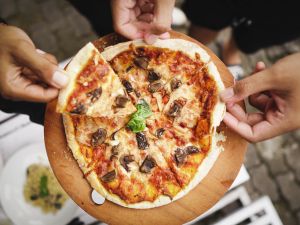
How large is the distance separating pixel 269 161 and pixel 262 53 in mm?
1498

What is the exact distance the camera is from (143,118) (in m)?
2.85

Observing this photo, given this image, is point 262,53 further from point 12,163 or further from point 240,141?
point 12,163

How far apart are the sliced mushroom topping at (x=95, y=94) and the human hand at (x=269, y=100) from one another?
100 cm

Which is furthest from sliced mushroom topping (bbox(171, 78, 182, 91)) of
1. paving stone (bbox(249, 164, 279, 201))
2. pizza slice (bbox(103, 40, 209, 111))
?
paving stone (bbox(249, 164, 279, 201))

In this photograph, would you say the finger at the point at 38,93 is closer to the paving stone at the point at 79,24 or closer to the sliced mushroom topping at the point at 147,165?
the sliced mushroom topping at the point at 147,165

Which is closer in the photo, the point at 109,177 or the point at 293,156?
the point at 109,177

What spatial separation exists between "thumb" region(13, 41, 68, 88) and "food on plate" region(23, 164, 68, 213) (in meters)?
1.05

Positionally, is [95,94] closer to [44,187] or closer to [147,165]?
[147,165]

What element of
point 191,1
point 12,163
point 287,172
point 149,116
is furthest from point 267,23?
point 12,163

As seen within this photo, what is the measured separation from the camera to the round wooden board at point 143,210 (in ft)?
9.07

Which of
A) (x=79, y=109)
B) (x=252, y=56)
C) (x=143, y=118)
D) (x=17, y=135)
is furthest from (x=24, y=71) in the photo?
(x=252, y=56)

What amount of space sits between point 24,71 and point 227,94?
5.18ft

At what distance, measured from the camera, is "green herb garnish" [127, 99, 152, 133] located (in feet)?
9.20

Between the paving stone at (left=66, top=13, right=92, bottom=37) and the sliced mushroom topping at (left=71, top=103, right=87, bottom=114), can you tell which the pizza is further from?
the paving stone at (left=66, top=13, right=92, bottom=37)
